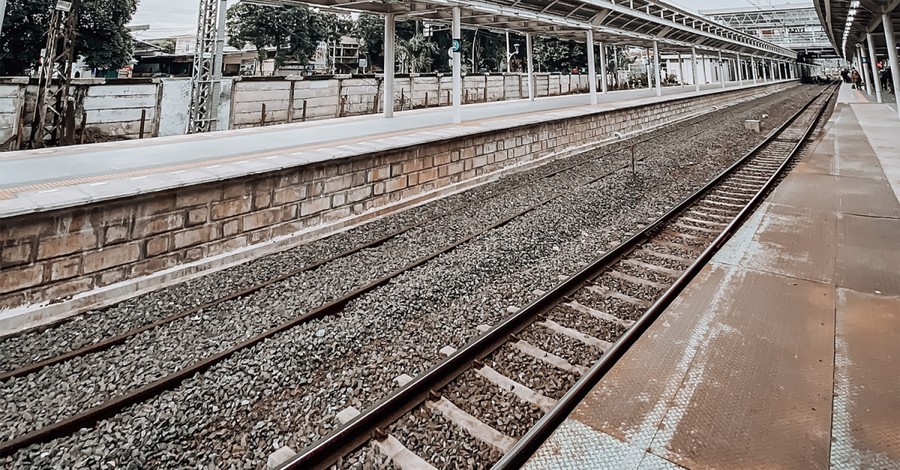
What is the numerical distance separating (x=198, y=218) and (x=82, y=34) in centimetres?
2482

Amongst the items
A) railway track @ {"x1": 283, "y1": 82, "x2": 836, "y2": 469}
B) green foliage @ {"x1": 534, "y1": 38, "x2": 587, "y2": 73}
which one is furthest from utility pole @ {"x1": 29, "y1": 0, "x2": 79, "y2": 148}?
green foliage @ {"x1": 534, "y1": 38, "x2": 587, "y2": 73}

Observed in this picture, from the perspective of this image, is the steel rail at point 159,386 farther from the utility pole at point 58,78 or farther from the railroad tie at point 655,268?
the utility pole at point 58,78

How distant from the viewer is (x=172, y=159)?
6.32 metres

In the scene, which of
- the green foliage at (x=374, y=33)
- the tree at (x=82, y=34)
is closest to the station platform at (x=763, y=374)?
the tree at (x=82, y=34)

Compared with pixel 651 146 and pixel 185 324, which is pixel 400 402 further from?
pixel 651 146

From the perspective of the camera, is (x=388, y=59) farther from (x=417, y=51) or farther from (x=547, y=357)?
(x=417, y=51)

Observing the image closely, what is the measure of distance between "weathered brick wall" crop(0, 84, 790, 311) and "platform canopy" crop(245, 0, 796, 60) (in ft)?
12.7

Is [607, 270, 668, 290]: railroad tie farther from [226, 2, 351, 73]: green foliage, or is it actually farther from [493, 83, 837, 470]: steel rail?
[226, 2, 351, 73]: green foliage

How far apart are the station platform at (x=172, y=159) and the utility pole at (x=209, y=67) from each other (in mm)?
2744

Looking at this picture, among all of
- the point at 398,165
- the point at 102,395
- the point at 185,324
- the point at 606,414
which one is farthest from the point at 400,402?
the point at 398,165

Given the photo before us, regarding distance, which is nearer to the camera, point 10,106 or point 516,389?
point 516,389

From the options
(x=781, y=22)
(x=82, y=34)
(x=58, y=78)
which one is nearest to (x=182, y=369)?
(x=58, y=78)

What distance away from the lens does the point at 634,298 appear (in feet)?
13.4

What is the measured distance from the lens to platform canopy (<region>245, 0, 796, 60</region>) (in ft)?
32.4
